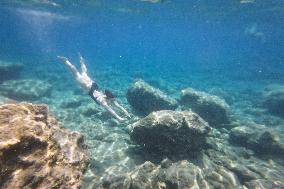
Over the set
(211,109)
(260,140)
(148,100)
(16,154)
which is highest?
(260,140)

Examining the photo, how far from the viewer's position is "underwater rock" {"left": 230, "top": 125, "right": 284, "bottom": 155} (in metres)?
11.1

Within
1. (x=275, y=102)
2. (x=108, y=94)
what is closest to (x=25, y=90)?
(x=108, y=94)

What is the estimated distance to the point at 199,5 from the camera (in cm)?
3309

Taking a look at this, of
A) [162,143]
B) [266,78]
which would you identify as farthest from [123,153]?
[266,78]

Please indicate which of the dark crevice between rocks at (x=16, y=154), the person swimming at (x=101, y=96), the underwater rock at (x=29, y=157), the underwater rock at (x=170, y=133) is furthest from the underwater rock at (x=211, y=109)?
the dark crevice between rocks at (x=16, y=154)

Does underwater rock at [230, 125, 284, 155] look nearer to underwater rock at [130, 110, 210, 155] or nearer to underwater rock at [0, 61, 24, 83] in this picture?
underwater rock at [130, 110, 210, 155]

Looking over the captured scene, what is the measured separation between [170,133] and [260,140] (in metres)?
4.65

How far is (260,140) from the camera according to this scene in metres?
11.3

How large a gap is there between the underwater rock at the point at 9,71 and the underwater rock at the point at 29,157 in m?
21.0

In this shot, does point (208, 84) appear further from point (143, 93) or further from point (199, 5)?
point (143, 93)

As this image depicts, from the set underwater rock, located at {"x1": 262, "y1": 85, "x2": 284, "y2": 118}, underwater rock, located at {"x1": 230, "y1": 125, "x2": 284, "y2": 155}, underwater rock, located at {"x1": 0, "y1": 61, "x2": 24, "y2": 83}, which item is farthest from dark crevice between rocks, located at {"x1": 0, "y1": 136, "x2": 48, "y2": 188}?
underwater rock, located at {"x1": 0, "y1": 61, "x2": 24, "y2": 83}

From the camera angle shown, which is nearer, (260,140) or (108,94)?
(108,94)

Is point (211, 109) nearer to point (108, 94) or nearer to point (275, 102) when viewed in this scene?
point (108, 94)

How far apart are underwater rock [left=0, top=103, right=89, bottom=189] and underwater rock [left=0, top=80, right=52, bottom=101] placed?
14.6 meters
